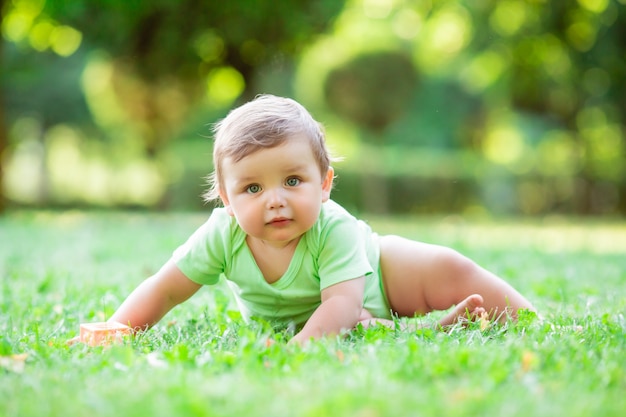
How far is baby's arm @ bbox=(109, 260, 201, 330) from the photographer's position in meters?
2.80

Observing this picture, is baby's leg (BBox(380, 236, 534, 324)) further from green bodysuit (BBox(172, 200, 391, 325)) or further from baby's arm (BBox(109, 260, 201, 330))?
baby's arm (BBox(109, 260, 201, 330))

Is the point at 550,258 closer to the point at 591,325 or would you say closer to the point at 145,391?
the point at 591,325

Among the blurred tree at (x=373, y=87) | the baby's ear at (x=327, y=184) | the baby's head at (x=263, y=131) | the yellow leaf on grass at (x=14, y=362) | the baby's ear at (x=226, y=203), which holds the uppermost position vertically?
the blurred tree at (x=373, y=87)

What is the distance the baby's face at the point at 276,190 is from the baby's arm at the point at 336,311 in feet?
0.81

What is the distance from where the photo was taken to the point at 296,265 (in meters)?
2.69

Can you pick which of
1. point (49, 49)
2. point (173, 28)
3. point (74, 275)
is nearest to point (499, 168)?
point (173, 28)

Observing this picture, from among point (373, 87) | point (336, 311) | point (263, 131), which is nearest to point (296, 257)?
point (336, 311)

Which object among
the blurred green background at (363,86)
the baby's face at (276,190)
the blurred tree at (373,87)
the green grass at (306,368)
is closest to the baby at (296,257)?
the baby's face at (276,190)

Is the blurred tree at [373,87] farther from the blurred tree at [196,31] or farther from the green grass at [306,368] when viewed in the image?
the green grass at [306,368]

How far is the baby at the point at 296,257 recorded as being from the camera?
97.7 inches

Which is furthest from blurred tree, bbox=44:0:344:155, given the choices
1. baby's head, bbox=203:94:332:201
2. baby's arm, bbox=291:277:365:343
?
baby's arm, bbox=291:277:365:343

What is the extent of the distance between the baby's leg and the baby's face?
49cm

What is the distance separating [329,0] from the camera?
474 inches

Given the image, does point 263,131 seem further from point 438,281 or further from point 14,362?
point 14,362
